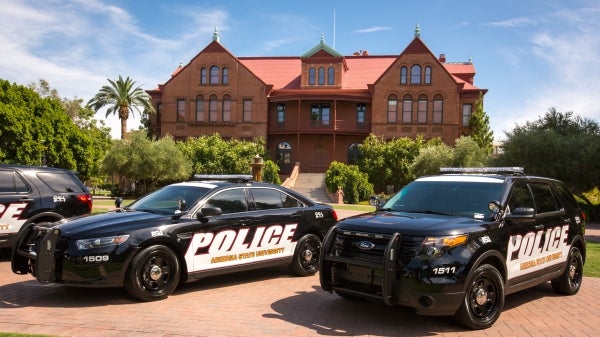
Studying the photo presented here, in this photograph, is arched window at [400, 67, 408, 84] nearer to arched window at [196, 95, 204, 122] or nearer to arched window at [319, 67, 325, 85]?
arched window at [319, 67, 325, 85]

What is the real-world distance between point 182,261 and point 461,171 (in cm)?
415

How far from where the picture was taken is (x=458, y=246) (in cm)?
546

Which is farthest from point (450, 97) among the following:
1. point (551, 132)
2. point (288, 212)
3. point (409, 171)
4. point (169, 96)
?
point (288, 212)

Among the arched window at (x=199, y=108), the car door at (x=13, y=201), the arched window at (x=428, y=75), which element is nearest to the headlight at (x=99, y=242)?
the car door at (x=13, y=201)

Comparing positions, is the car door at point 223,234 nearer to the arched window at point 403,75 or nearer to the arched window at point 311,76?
the arched window at point 403,75

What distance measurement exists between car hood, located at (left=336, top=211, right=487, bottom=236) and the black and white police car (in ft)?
7.02

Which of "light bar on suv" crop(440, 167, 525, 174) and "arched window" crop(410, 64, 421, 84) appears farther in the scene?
"arched window" crop(410, 64, 421, 84)

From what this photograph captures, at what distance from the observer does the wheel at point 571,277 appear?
7.52m

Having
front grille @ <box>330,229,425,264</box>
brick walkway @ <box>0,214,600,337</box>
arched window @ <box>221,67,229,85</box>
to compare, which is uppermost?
arched window @ <box>221,67,229,85</box>

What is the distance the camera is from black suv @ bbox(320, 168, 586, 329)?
5.33 metres

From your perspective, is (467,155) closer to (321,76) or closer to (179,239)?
(321,76)

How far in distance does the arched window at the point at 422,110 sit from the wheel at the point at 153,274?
40.0 meters

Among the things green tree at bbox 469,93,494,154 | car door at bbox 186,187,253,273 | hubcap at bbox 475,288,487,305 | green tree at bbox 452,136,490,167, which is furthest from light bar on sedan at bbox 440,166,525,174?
green tree at bbox 469,93,494,154

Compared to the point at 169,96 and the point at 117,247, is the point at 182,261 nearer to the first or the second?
the point at 117,247
